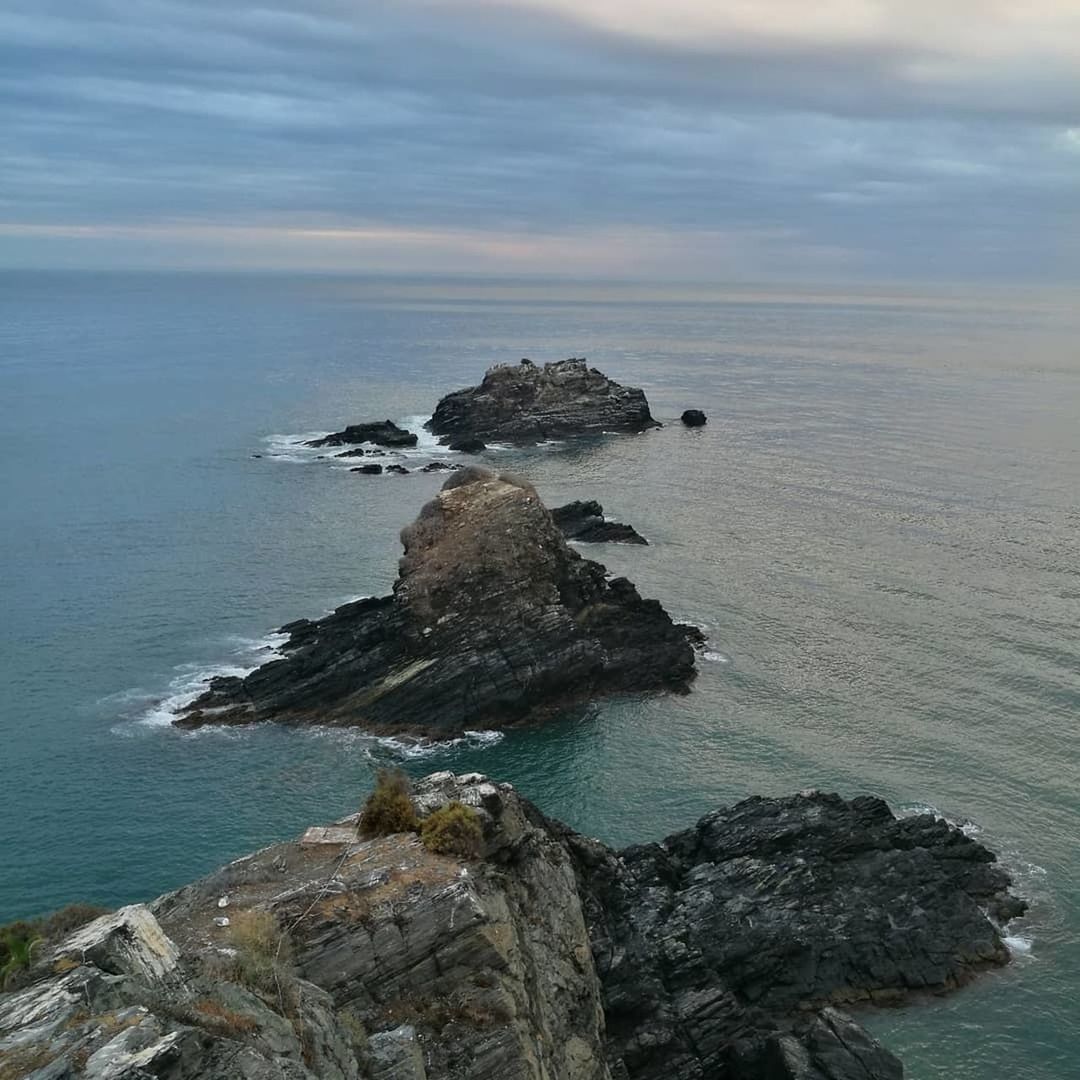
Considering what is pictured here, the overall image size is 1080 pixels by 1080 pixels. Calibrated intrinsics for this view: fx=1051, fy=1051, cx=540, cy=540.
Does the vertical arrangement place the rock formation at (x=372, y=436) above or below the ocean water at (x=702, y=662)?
above

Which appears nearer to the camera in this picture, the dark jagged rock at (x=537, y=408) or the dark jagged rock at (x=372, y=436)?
the dark jagged rock at (x=372, y=436)

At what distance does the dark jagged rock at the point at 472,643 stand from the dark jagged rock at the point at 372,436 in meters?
66.8

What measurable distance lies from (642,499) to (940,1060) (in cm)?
7365

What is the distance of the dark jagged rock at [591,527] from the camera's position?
90.0 meters

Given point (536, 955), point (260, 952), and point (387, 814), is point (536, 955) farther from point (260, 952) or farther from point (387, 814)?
point (260, 952)

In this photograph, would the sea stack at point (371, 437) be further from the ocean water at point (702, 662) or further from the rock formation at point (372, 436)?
the ocean water at point (702, 662)

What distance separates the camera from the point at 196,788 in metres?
52.1

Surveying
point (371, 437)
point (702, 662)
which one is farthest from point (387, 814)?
point (371, 437)

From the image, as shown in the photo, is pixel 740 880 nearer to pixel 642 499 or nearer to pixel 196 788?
pixel 196 788

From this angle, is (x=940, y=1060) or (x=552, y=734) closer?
(x=940, y=1060)

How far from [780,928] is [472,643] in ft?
90.8

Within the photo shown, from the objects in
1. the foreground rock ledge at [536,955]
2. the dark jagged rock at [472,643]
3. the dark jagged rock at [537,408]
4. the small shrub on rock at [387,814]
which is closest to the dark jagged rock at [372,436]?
the dark jagged rock at [537,408]

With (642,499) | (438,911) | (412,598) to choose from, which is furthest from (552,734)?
(642,499)

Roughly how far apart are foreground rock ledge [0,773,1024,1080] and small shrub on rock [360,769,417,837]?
1.95 feet
